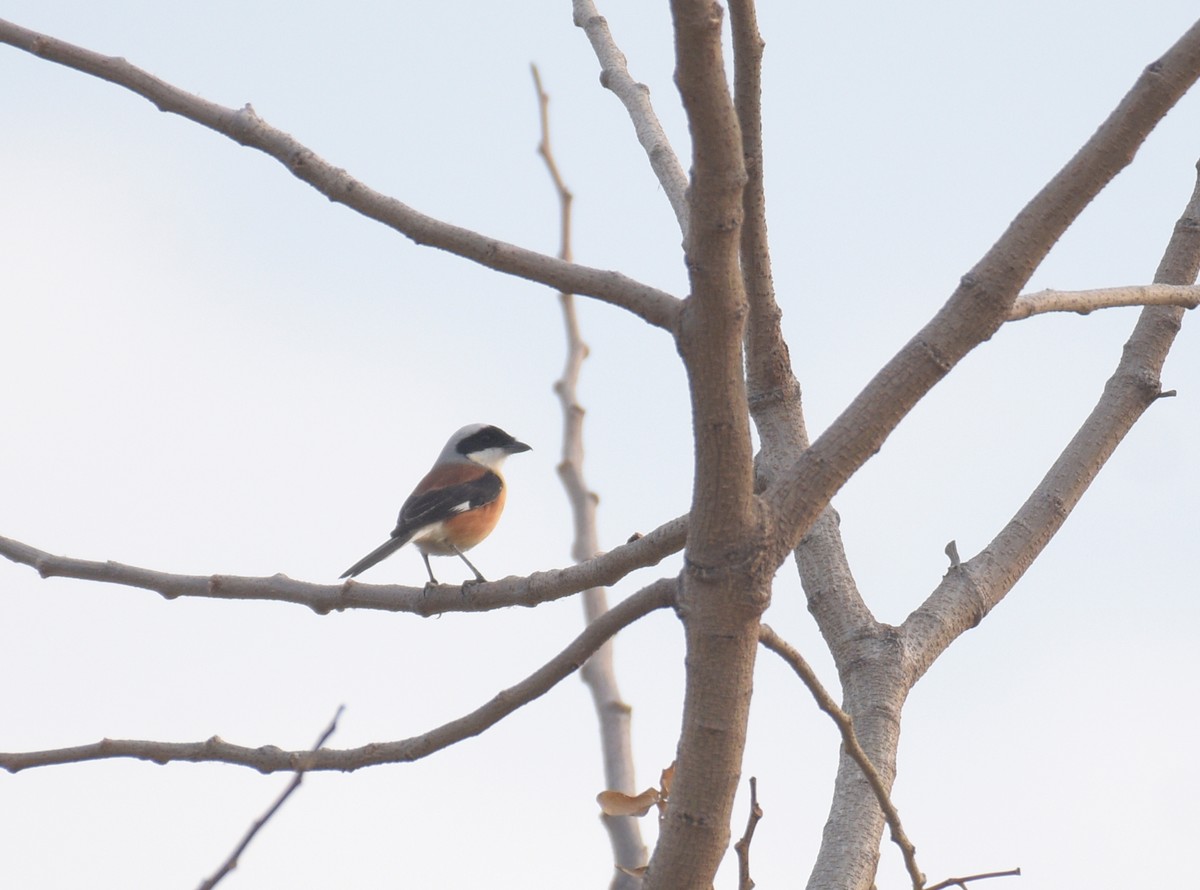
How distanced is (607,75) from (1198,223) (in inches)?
83.9

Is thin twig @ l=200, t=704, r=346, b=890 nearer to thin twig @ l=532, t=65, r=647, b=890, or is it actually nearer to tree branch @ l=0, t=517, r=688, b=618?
tree branch @ l=0, t=517, r=688, b=618

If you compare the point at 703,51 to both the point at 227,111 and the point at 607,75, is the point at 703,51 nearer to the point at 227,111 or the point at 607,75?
the point at 227,111

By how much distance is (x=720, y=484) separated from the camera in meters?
2.32

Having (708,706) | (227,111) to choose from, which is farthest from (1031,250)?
(227,111)

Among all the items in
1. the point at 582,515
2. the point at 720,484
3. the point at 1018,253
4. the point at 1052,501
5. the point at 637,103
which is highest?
the point at 637,103

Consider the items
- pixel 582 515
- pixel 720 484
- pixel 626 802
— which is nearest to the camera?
pixel 720 484

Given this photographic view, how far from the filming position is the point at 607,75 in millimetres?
4988

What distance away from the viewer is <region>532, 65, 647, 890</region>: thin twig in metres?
4.94

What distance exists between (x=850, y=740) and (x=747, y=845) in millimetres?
332

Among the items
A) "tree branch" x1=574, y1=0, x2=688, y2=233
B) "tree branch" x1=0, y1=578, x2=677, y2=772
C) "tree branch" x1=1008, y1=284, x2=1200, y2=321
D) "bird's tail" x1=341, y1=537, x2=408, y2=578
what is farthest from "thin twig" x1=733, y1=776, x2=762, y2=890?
"bird's tail" x1=341, y1=537, x2=408, y2=578

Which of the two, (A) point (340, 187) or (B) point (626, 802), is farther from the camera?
(B) point (626, 802)

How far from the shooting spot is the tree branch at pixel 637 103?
14.8ft

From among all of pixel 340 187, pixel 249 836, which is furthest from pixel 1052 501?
pixel 249 836

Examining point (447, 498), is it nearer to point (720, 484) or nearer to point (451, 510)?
point (451, 510)
